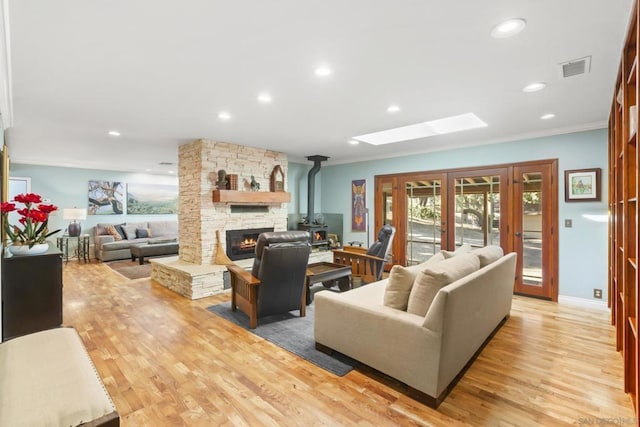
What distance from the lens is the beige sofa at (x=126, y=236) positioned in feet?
23.5

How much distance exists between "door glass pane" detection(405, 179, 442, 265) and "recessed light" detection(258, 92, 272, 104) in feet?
11.6

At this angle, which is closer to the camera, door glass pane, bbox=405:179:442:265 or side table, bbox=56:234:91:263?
door glass pane, bbox=405:179:442:265

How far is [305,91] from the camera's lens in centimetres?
286

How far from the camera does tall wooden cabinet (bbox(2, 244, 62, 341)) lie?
2.87 meters

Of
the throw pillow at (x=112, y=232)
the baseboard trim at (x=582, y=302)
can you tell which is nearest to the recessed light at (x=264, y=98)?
the baseboard trim at (x=582, y=302)

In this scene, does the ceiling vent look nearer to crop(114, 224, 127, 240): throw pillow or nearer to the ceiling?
the ceiling

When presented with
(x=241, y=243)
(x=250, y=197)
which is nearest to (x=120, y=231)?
(x=241, y=243)

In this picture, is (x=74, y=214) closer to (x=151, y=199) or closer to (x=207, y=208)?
(x=151, y=199)

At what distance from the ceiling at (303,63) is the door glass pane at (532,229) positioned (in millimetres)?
721

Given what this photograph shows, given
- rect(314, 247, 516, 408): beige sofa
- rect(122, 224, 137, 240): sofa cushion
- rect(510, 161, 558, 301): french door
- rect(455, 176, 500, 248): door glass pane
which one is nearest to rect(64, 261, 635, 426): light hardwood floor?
rect(314, 247, 516, 408): beige sofa

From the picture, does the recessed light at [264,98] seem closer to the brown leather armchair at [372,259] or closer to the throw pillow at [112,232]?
the brown leather armchair at [372,259]

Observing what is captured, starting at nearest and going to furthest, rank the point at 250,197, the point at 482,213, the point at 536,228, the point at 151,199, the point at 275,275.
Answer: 1. the point at 275,275
2. the point at 536,228
3. the point at 482,213
4. the point at 250,197
5. the point at 151,199

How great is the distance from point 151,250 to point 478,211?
6.94 m

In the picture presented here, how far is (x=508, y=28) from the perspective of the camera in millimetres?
1851
